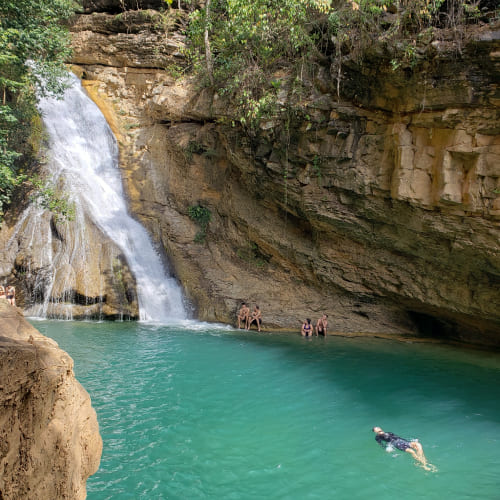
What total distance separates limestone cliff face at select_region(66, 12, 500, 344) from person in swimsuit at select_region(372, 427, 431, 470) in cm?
695

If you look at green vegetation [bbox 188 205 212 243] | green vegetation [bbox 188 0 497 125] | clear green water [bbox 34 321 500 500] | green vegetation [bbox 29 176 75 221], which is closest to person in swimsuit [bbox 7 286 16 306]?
clear green water [bbox 34 321 500 500]

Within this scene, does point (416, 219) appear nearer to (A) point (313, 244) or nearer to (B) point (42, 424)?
(A) point (313, 244)

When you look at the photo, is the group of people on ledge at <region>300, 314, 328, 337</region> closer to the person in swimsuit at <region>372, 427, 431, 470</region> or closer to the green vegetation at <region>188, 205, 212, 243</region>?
the green vegetation at <region>188, 205, 212, 243</region>

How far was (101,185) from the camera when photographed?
19047 millimetres

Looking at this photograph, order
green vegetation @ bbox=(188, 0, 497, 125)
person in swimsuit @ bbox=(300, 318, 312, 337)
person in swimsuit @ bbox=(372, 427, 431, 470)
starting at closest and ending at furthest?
person in swimsuit @ bbox=(372, 427, 431, 470) → green vegetation @ bbox=(188, 0, 497, 125) → person in swimsuit @ bbox=(300, 318, 312, 337)

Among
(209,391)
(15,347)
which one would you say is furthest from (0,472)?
(209,391)

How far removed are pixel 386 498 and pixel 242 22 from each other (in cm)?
1349

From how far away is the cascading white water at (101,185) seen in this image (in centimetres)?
1681

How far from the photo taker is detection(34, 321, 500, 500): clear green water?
18.5 ft

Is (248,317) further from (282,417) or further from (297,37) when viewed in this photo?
(297,37)

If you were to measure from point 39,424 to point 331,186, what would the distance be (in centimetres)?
1232

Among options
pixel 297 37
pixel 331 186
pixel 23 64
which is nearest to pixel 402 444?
pixel 331 186

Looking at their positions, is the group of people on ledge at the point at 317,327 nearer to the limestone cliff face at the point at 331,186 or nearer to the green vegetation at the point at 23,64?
the limestone cliff face at the point at 331,186

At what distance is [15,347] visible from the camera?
3.27 metres
